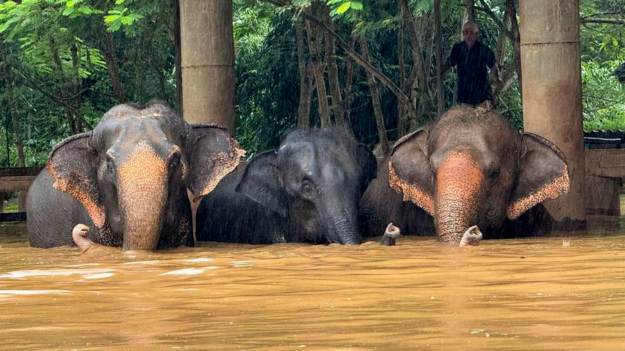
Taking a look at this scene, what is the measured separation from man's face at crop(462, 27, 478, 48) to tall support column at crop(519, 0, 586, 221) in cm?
220

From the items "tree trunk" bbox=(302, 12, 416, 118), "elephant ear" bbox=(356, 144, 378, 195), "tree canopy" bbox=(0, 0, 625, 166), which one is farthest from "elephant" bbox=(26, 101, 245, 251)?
"tree trunk" bbox=(302, 12, 416, 118)

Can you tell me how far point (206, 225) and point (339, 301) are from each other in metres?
6.21

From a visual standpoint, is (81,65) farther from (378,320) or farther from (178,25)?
(378,320)

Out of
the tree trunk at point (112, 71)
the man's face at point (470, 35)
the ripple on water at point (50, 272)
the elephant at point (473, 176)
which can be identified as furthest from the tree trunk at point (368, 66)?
the ripple on water at point (50, 272)

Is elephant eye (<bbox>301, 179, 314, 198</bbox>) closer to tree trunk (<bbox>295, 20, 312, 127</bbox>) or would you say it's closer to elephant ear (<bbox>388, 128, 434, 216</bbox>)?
elephant ear (<bbox>388, 128, 434, 216</bbox>)

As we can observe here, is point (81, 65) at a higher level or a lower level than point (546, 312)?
higher

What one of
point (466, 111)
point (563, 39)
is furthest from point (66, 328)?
point (563, 39)

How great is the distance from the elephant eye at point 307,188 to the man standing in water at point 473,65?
3616 mm

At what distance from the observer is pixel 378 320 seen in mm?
4660

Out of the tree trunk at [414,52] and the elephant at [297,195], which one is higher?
the tree trunk at [414,52]

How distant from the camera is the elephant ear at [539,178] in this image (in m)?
10.5

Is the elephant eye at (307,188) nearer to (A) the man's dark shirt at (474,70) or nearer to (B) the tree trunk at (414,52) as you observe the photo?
(A) the man's dark shirt at (474,70)

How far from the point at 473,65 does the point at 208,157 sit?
403 cm

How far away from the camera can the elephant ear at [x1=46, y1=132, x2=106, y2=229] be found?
32.8 ft
